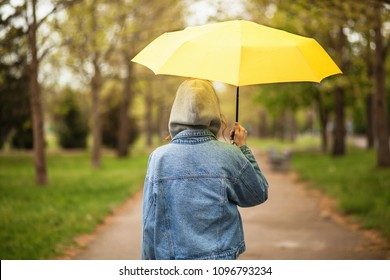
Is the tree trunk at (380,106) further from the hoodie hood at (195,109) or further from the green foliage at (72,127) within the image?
the green foliage at (72,127)

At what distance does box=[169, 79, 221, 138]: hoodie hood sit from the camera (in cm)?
328

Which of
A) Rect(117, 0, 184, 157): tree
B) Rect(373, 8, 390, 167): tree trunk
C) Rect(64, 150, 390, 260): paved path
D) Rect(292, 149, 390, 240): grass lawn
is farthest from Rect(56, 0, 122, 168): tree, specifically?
Rect(373, 8, 390, 167): tree trunk

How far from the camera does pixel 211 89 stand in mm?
3404

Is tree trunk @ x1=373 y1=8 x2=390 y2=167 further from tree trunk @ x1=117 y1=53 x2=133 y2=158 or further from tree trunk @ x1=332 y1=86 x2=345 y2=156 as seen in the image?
tree trunk @ x1=117 y1=53 x2=133 y2=158

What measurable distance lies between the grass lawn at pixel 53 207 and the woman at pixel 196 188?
4.00m

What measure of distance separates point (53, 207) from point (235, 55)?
24.7 feet

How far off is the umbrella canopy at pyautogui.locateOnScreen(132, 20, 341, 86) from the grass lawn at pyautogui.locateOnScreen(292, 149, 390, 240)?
494cm

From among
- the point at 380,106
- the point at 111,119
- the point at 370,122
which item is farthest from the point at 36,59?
the point at 370,122

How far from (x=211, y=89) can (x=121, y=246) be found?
4848 mm

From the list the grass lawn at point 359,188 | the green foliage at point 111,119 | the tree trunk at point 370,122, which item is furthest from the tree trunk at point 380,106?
the green foliage at point 111,119

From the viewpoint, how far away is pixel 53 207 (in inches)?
406

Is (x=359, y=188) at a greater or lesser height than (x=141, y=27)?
lesser

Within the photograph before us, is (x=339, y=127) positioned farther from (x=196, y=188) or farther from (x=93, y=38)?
(x=196, y=188)

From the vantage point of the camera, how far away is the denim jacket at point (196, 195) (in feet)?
10.5
